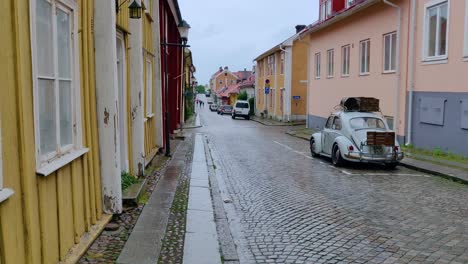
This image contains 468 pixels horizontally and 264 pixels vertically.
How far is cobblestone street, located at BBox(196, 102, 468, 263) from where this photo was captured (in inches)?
226

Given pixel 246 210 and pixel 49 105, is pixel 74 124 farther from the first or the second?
pixel 246 210

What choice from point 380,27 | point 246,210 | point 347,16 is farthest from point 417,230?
point 347,16

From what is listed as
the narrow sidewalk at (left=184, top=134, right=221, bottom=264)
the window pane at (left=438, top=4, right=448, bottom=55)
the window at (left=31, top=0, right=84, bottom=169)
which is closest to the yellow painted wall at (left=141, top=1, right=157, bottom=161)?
the narrow sidewalk at (left=184, top=134, right=221, bottom=264)

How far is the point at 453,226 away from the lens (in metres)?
6.94

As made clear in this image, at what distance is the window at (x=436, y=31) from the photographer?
1507cm

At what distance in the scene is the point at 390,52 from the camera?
62.8 ft

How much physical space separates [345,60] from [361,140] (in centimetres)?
1271

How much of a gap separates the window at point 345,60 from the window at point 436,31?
8.18 m

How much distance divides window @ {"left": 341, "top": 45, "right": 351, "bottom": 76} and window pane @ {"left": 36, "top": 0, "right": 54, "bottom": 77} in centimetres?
2105

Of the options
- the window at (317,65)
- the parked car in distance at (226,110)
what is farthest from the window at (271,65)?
the parked car in distance at (226,110)

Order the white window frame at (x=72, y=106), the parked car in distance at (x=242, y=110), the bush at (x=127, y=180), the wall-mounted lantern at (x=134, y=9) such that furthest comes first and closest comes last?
the parked car in distance at (x=242, y=110), the wall-mounted lantern at (x=134, y=9), the bush at (x=127, y=180), the white window frame at (x=72, y=106)

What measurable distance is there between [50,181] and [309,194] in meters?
5.92

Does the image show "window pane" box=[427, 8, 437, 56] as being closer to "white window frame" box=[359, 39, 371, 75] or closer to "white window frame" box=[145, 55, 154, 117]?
"white window frame" box=[359, 39, 371, 75]

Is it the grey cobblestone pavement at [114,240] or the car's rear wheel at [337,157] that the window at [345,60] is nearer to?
the car's rear wheel at [337,157]
